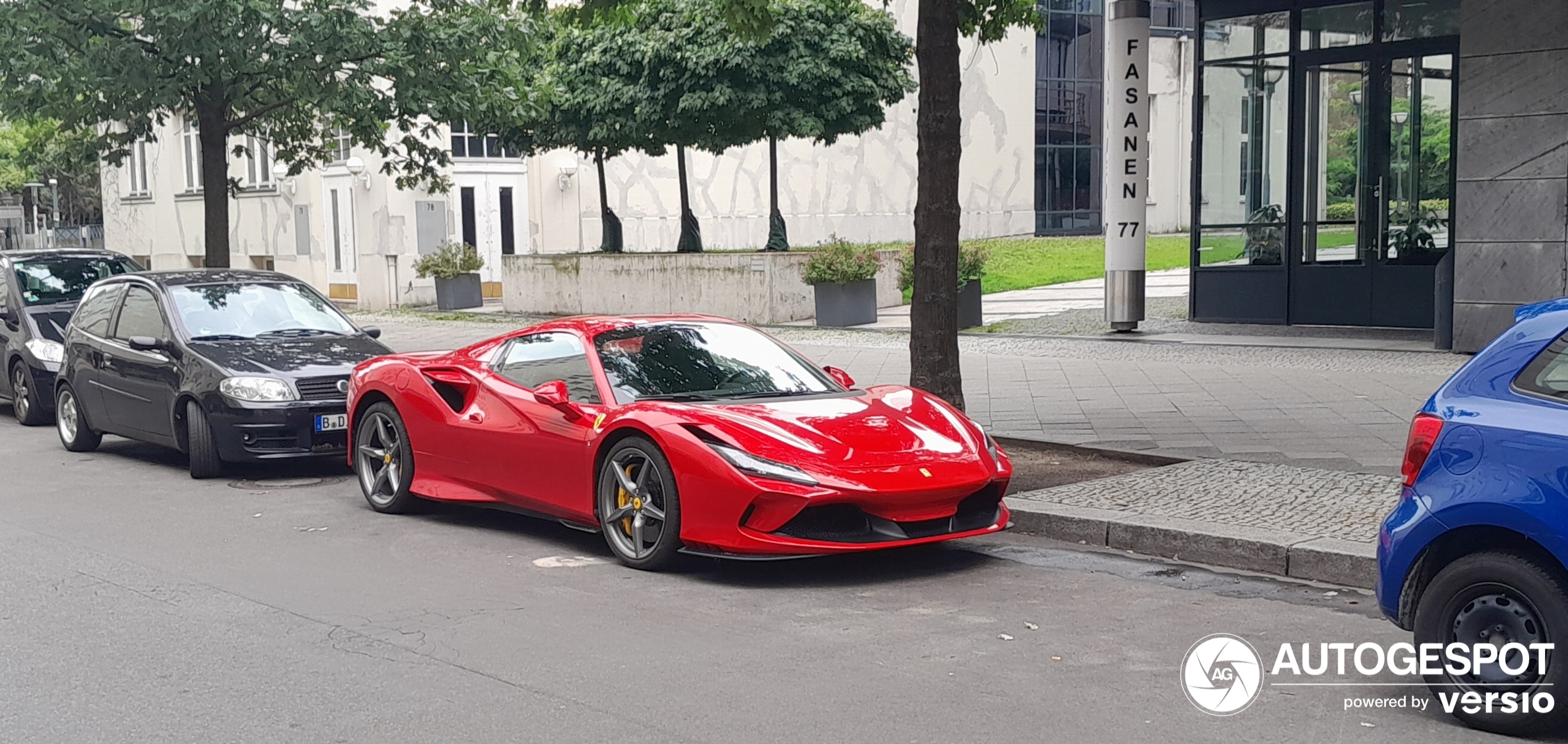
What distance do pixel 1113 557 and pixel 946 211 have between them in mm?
3293

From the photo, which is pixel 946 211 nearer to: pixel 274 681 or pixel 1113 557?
pixel 1113 557

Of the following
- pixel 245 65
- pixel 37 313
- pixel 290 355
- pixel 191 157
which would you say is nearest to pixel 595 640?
pixel 290 355

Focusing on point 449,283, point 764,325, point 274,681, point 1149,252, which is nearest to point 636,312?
point 764,325

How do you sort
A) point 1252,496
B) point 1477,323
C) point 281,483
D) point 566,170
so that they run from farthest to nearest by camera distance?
point 566,170
point 1477,323
point 281,483
point 1252,496

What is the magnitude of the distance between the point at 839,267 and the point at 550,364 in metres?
→ 14.2

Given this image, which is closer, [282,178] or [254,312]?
[254,312]

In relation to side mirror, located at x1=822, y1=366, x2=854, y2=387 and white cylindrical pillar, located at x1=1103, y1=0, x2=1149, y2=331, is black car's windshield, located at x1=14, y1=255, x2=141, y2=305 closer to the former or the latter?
side mirror, located at x1=822, y1=366, x2=854, y2=387

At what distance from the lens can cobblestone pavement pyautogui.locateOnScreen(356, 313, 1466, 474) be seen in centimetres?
1078

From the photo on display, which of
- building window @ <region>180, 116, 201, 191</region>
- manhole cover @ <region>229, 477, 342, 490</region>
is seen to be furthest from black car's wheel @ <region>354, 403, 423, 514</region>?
building window @ <region>180, 116, 201, 191</region>

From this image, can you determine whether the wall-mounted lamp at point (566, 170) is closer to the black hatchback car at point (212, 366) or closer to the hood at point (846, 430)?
the black hatchback car at point (212, 366)

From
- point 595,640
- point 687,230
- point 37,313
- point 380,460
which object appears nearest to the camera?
point 595,640

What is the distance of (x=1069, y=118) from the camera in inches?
1922

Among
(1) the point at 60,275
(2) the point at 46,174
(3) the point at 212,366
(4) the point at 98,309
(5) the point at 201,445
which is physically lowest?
(5) the point at 201,445

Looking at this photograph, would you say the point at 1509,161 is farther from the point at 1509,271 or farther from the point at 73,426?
the point at 73,426
